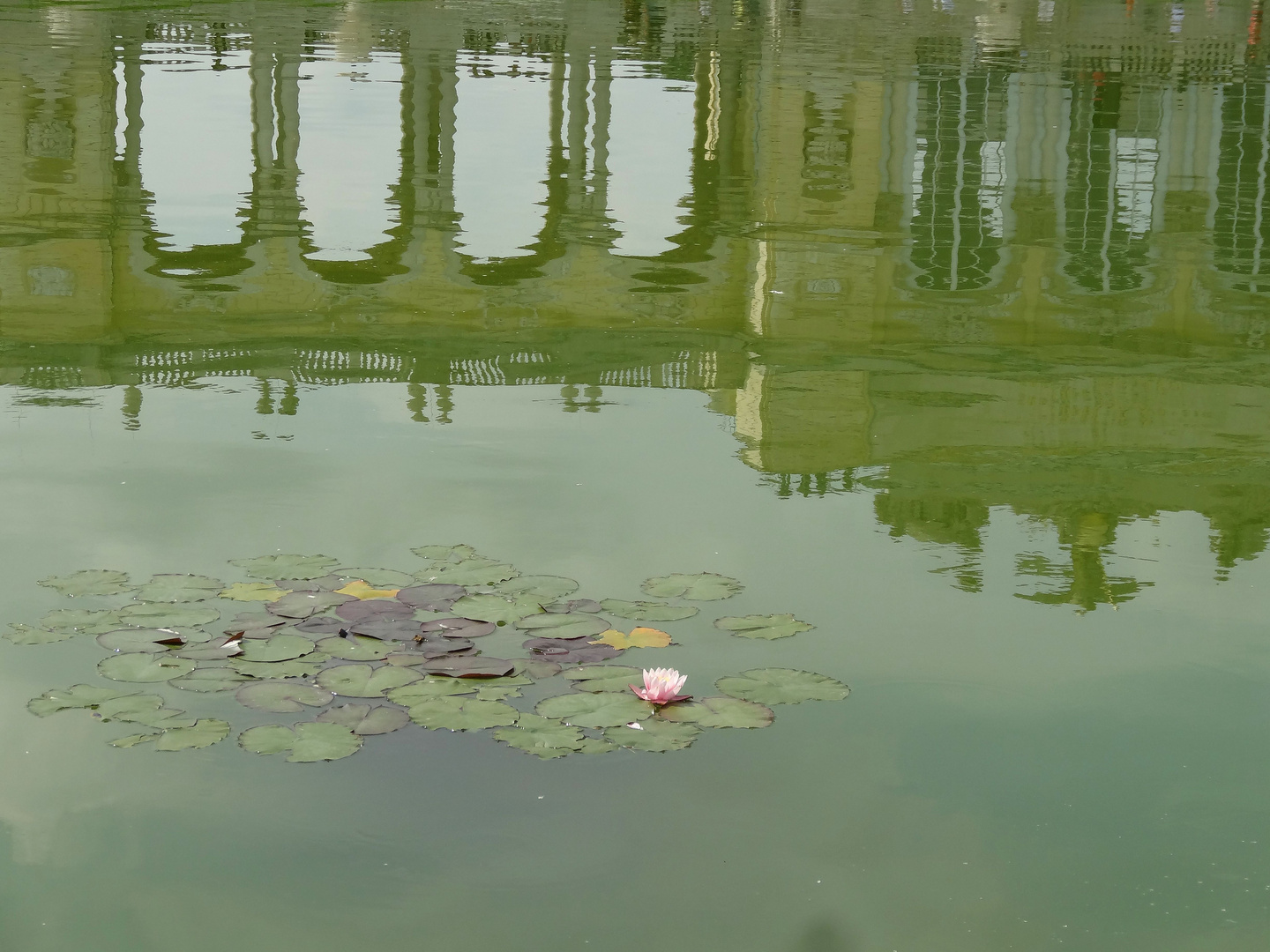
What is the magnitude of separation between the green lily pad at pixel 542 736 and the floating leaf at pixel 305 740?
40 cm

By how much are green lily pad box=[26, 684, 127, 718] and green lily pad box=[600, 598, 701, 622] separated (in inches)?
61.7

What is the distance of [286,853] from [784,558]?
8.51 feet

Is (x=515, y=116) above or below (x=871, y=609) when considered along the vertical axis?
above

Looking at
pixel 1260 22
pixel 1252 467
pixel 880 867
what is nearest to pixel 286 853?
pixel 880 867

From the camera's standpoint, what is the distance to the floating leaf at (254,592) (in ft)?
17.0

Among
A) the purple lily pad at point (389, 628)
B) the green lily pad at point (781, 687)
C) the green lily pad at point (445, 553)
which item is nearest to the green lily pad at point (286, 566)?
the green lily pad at point (445, 553)

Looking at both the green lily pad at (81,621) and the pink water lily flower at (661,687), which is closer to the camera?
the pink water lily flower at (661,687)

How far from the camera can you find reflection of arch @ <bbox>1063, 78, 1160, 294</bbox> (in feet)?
41.0

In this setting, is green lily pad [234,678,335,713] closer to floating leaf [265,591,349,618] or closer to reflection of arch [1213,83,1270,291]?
floating leaf [265,591,349,618]

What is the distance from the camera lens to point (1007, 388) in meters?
8.80

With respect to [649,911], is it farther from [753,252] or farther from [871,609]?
[753,252]

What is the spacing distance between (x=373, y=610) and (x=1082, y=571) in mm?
2610

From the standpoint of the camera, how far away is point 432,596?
5.23 m

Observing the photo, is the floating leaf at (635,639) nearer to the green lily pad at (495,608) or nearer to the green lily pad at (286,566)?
the green lily pad at (495,608)
